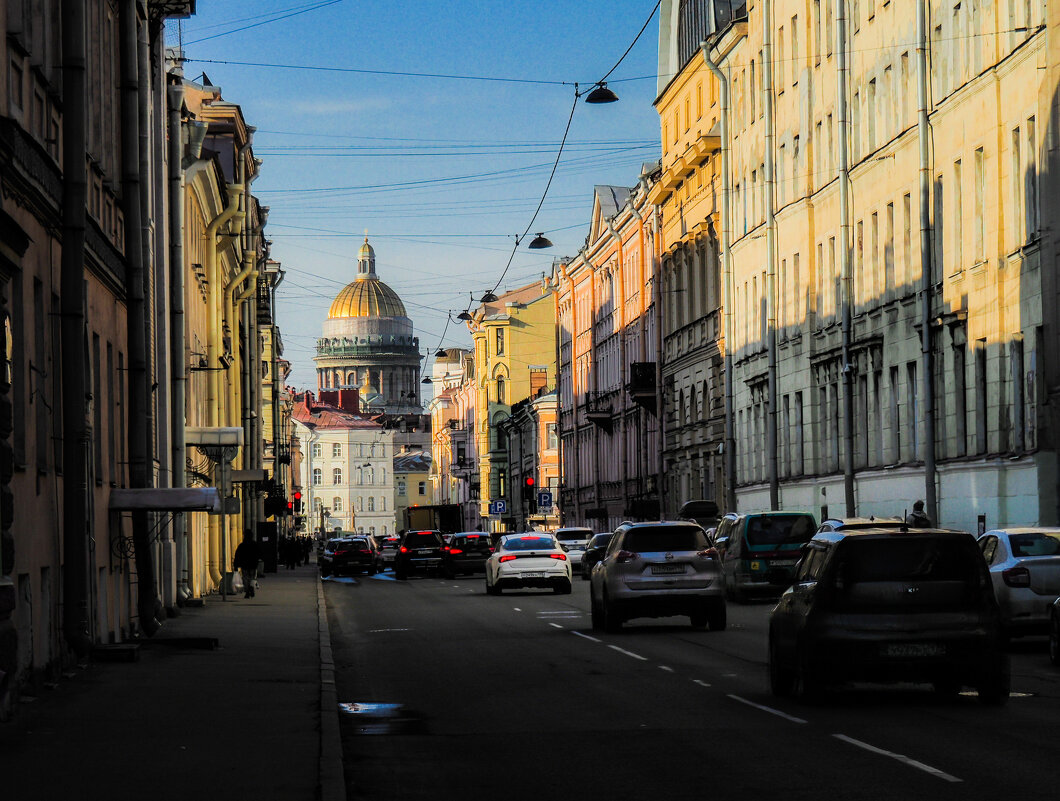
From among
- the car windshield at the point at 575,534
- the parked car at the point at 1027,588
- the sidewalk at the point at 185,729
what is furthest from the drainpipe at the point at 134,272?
the car windshield at the point at 575,534

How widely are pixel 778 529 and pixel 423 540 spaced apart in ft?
94.6

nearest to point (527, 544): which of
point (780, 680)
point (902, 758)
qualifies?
point (780, 680)

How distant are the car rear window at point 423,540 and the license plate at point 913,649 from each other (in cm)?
4722

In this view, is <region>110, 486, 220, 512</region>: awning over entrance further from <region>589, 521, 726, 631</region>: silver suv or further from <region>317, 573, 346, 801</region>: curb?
<region>589, 521, 726, 631</region>: silver suv

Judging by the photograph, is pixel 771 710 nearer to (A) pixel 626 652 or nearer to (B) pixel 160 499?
(A) pixel 626 652

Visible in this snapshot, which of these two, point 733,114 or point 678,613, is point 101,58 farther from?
point 733,114

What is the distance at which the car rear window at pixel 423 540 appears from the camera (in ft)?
204

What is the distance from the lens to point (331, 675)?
1958 cm

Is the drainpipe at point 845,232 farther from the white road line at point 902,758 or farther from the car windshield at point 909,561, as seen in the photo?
the white road line at point 902,758

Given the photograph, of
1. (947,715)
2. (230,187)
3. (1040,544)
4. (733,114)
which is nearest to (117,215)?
(1040,544)

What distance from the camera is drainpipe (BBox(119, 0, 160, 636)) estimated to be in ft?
81.8

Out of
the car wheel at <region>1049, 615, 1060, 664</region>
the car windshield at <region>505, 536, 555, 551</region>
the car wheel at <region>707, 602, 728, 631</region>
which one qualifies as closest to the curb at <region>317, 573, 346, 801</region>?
the car wheel at <region>707, 602, 728, 631</region>

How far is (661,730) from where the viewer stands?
46.7ft

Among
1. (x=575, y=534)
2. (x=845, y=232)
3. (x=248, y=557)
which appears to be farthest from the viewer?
(x=575, y=534)
